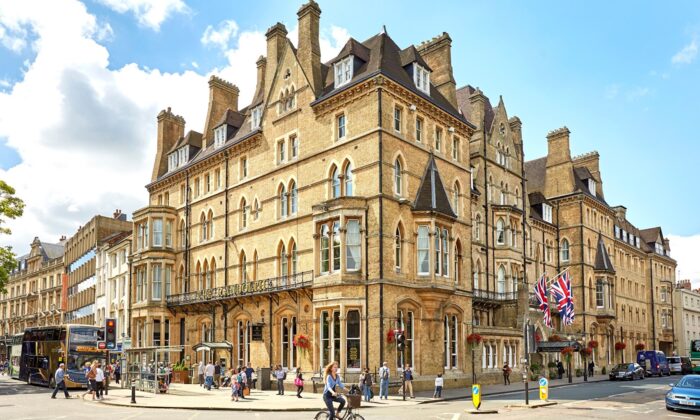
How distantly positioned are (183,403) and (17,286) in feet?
271

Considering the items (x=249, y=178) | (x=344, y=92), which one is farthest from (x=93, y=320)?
(x=344, y=92)

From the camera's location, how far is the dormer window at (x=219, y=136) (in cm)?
4459

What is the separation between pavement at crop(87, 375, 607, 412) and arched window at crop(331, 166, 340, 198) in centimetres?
1015

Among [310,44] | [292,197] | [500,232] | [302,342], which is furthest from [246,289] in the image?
[500,232]

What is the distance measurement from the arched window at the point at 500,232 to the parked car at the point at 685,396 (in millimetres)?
24892

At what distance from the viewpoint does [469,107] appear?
4866 cm

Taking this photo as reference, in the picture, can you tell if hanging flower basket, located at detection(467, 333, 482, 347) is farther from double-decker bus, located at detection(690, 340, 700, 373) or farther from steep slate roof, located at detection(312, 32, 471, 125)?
double-decker bus, located at detection(690, 340, 700, 373)

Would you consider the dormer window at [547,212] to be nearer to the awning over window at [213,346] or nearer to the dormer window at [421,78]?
the dormer window at [421,78]

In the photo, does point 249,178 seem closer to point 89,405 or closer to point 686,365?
→ point 89,405

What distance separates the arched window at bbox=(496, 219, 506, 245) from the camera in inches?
1892

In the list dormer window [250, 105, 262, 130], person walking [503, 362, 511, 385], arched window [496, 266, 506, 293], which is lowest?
person walking [503, 362, 511, 385]

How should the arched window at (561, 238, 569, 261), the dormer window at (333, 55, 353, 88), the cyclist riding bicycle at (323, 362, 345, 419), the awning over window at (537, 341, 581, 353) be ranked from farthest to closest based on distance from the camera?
the arched window at (561, 238, 569, 261) < the awning over window at (537, 341, 581, 353) < the dormer window at (333, 55, 353, 88) < the cyclist riding bicycle at (323, 362, 345, 419)

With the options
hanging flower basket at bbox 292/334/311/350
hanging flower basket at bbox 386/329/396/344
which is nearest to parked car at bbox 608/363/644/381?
hanging flower basket at bbox 386/329/396/344

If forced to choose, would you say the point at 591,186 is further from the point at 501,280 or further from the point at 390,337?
the point at 390,337
